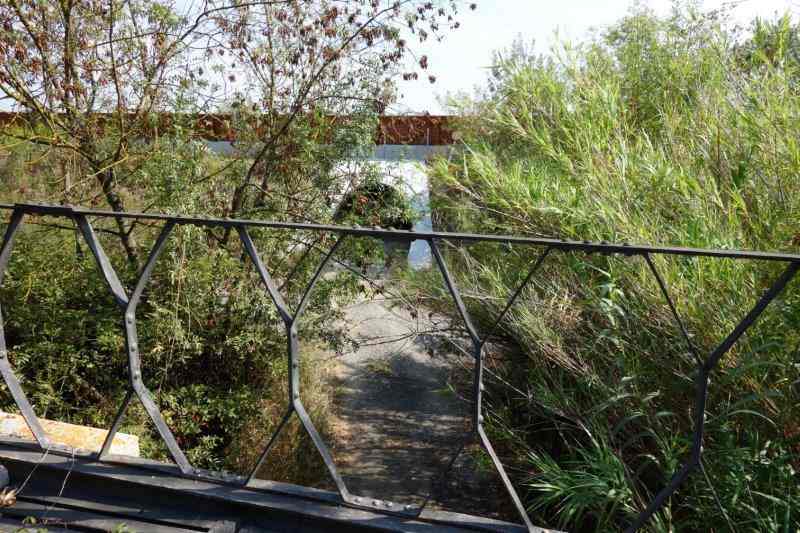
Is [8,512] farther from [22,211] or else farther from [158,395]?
[158,395]

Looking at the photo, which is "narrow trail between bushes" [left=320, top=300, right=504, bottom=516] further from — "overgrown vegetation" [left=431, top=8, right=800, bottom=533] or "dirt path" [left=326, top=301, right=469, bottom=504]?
"overgrown vegetation" [left=431, top=8, right=800, bottom=533]

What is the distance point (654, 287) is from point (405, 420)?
132 inches

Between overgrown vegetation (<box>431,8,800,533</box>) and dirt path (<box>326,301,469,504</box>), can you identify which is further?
dirt path (<box>326,301,469,504</box>)

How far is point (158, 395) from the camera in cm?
425

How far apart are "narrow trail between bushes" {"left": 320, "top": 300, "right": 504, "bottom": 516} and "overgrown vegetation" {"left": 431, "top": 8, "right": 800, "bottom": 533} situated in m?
0.63

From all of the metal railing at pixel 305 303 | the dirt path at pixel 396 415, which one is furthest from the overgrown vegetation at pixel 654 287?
the dirt path at pixel 396 415

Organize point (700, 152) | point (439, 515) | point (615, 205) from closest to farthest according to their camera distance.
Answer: point (439, 515), point (615, 205), point (700, 152)

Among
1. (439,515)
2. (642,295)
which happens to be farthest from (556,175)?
(439,515)

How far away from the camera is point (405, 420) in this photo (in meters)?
5.59

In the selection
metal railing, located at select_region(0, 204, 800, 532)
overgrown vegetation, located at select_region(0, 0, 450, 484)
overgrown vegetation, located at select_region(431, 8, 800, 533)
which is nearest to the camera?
metal railing, located at select_region(0, 204, 800, 532)

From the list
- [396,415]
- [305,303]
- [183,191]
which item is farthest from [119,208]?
[305,303]

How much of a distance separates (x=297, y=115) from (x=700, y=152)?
272 cm

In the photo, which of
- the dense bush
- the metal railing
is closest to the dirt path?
the dense bush

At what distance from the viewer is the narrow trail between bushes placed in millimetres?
4445
